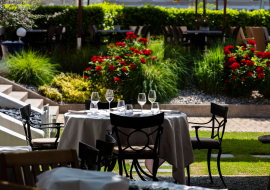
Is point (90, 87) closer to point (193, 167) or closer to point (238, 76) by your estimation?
point (238, 76)

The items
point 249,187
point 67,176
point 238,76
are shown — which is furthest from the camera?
point 238,76

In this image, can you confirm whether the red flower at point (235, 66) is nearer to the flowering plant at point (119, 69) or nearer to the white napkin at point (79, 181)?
the flowering plant at point (119, 69)

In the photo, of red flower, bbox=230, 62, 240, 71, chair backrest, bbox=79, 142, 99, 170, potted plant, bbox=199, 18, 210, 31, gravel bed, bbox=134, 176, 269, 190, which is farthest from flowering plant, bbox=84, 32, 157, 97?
chair backrest, bbox=79, 142, 99, 170

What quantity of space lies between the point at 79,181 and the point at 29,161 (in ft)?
1.95

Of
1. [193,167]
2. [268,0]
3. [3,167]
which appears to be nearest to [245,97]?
[193,167]

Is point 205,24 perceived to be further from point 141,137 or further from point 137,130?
point 137,130

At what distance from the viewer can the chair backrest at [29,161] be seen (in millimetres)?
1756

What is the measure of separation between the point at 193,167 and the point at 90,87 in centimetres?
418

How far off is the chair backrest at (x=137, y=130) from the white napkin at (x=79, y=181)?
6.95 ft

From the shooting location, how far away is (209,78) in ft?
30.1

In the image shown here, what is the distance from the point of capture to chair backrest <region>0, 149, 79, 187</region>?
176 cm

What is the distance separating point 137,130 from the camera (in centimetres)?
356

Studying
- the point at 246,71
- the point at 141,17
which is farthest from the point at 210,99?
the point at 141,17

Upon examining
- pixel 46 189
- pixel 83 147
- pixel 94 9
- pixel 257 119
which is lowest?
pixel 257 119
